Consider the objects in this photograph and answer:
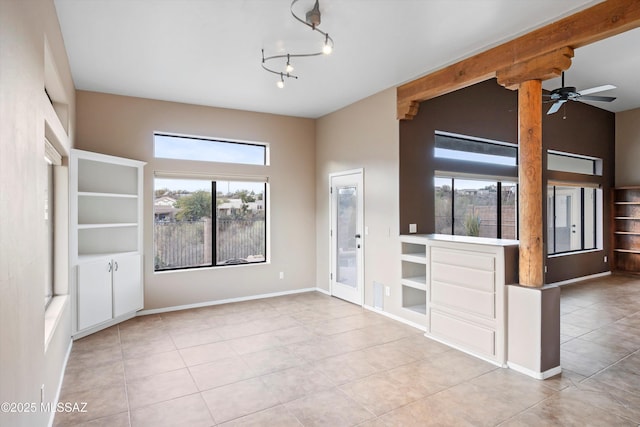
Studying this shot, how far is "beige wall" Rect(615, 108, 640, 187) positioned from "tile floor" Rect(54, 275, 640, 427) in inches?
167

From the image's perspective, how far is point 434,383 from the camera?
3.09m

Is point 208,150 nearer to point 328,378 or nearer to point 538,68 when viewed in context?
point 328,378

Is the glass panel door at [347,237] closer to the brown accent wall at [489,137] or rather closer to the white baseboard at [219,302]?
the white baseboard at [219,302]

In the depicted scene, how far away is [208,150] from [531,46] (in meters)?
4.42

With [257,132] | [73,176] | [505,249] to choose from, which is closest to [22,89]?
[73,176]

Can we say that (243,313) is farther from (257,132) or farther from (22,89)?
(22,89)

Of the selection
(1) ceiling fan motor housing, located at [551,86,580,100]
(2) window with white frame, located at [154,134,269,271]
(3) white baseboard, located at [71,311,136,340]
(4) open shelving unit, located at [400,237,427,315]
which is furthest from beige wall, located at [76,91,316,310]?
(1) ceiling fan motor housing, located at [551,86,580,100]

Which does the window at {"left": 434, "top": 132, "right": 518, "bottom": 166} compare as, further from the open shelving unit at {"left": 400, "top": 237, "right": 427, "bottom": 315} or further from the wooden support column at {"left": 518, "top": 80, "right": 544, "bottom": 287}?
the wooden support column at {"left": 518, "top": 80, "right": 544, "bottom": 287}

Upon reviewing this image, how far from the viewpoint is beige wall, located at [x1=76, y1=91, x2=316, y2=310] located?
4.98 m

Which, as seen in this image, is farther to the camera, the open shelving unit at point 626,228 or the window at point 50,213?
the open shelving unit at point 626,228

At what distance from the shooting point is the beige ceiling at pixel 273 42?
2920 millimetres

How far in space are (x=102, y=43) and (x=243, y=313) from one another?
3619 millimetres

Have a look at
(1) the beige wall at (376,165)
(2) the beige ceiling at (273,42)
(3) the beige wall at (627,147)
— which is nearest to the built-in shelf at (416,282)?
(1) the beige wall at (376,165)

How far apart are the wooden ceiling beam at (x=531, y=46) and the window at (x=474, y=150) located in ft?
3.02
